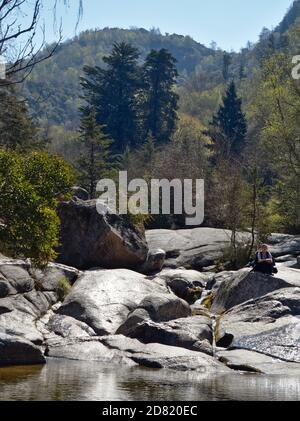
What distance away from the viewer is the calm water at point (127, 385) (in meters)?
11.8

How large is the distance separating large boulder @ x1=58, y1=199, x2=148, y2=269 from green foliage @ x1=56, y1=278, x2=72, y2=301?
4.36m

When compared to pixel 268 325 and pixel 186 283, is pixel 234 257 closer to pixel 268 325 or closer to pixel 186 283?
pixel 186 283

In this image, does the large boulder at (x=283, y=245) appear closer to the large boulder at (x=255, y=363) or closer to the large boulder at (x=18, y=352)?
the large boulder at (x=255, y=363)

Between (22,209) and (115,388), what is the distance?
6.05 meters

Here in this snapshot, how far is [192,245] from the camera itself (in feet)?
104

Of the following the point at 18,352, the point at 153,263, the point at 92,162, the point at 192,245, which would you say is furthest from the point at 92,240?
the point at 92,162

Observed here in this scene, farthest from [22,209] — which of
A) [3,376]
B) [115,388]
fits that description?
[115,388]

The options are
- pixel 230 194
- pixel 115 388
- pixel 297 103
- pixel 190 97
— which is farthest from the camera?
pixel 190 97

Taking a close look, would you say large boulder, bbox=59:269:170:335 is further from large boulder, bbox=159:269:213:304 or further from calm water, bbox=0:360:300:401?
calm water, bbox=0:360:300:401

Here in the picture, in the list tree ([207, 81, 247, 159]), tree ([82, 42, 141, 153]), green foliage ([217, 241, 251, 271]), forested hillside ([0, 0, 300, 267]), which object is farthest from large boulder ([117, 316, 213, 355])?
tree ([207, 81, 247, 159])

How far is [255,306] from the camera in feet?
64.5

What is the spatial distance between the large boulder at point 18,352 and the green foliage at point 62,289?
6175 millimetres
